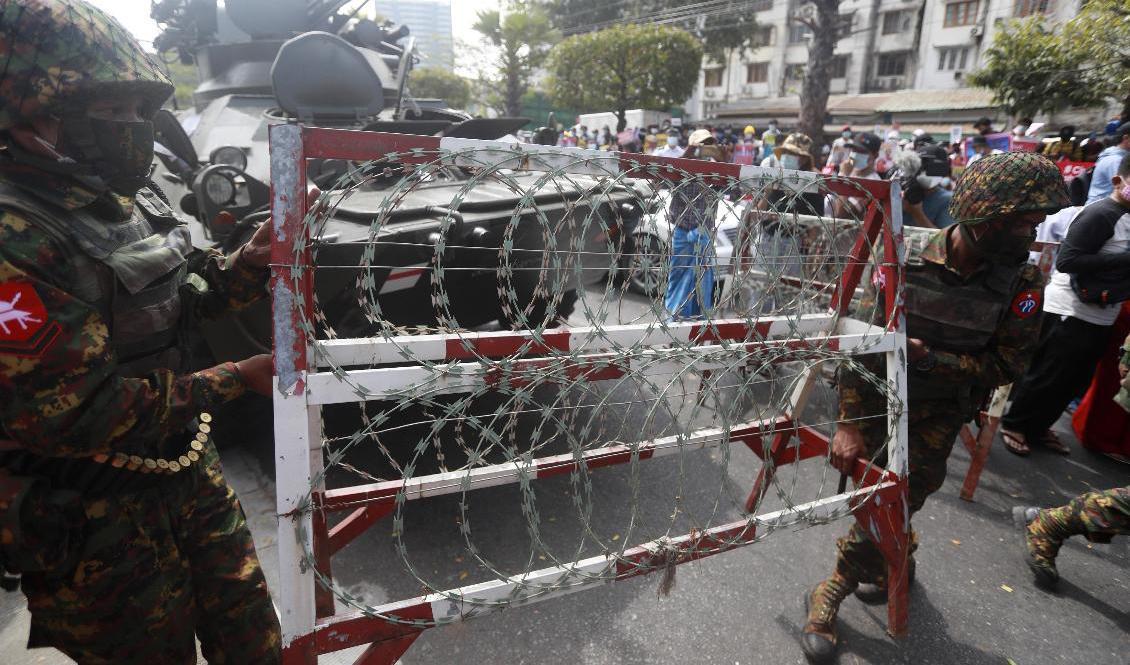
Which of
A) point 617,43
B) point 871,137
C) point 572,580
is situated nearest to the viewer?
point 572,580

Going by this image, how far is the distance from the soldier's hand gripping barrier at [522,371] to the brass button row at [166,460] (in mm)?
357

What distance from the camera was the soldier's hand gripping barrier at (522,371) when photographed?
1.44m

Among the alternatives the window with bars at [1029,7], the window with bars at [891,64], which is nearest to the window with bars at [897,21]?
the window with bars at [891,64]

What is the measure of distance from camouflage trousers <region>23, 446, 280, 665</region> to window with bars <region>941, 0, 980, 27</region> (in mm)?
38115

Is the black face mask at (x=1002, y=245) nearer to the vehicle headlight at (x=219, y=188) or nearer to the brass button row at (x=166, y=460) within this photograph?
the brass button row at (x=166, y=460)

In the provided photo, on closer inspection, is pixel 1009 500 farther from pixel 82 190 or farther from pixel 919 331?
pixel 82 190

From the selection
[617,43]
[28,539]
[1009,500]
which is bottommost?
[1009,500]

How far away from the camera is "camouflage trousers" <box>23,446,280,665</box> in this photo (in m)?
1.50

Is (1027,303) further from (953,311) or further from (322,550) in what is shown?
(322,550)

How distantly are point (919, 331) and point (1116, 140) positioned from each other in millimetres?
4912

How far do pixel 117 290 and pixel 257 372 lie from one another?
377 mm

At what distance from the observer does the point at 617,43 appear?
95.7 ft

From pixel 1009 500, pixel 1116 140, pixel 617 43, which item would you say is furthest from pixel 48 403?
pixel 617 43

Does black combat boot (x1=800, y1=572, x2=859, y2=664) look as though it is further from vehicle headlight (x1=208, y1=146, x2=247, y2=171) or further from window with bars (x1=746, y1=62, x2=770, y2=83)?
window with bars (x1=746, y1=62, x2=770, y2=83)
